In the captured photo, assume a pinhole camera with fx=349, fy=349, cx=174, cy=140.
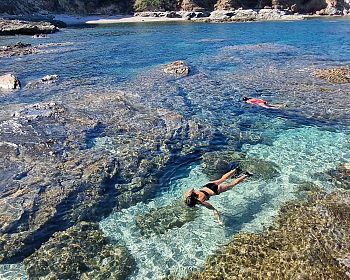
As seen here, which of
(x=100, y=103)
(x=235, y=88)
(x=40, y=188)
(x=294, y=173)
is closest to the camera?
(x=40, y=188)

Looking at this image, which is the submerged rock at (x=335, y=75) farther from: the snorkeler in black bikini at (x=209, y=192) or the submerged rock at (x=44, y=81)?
the submerged rock at (x=44, y=81)

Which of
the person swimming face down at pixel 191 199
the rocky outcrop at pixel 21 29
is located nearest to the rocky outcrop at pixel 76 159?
the person swimming face down at pixel 191 199

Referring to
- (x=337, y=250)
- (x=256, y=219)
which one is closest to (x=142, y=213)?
(x=256, y=219)

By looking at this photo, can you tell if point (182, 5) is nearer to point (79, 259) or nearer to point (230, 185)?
point (230, 185)

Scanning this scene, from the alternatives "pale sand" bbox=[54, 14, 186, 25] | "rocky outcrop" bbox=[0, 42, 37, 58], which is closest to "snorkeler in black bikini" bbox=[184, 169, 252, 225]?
"rocky outcrop" bbox=[0, 42, 37, 58]

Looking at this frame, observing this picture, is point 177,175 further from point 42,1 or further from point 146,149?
point 42,1

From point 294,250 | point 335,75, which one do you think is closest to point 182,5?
point 335,75

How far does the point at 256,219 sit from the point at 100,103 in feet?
37.1

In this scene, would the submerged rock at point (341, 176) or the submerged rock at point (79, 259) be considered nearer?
the submerged rock at point (79, 259)

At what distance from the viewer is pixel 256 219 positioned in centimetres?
902

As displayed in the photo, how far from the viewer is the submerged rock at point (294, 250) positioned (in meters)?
7.05

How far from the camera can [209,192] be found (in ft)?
32.5

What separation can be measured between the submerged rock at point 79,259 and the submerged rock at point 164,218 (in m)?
0.96

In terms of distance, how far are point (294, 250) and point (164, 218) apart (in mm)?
3331
